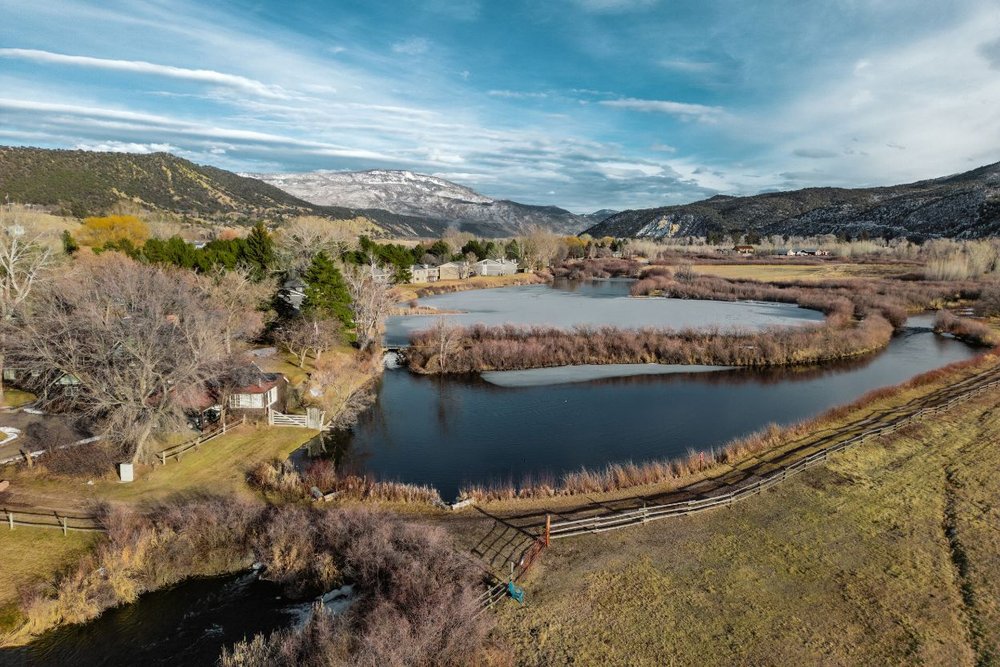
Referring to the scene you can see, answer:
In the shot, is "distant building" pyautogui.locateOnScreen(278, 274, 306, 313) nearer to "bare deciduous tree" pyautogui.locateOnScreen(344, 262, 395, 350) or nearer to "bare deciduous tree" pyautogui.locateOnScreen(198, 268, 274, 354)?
"bare deciduous tree" pyautogui.locateOnScreen(198, 268, 274, 354)

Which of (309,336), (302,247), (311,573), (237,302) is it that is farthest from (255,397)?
(302,247)

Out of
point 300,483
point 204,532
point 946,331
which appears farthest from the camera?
point 946,331

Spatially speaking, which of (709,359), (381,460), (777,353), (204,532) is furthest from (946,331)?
(204,532)

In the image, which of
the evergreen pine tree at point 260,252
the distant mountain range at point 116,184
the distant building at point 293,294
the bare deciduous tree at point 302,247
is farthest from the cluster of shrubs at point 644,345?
the distant mountain range at point 116,184

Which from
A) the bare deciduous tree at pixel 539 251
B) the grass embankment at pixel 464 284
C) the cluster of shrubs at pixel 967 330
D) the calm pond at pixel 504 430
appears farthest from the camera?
the bare deciduous tree at pixel 539 251

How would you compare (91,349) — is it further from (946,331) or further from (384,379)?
(946,331)

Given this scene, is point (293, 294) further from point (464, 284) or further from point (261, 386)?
point (464, 284)

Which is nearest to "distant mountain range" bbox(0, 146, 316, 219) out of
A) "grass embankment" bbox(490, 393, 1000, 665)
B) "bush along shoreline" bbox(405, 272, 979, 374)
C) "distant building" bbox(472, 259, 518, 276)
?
"distant building" bbox(472, 259, 518, 276)

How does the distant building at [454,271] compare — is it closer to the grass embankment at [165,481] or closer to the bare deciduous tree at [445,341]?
the bare deciduous tree at [445,341]
